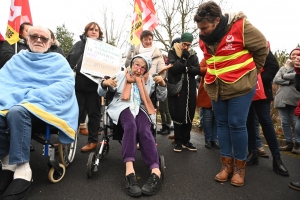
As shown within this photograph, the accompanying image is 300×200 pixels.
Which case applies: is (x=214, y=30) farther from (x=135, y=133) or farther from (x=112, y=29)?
(x=112, y=29)

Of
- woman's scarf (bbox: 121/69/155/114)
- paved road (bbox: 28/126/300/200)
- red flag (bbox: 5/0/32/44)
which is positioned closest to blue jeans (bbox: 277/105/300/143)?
paved road (bbox: 28/126/300/200)

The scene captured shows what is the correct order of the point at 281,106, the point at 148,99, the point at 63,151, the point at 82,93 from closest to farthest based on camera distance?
1. the point at 63,151
2. the point at 148,99
3. the point at 82,93
4. the point at 281,106

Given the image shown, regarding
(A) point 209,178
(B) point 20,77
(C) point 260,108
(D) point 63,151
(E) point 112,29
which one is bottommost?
(A) point 209,178

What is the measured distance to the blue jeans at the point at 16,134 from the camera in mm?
1915

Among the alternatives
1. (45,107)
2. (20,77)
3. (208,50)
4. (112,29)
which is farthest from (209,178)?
(112,29)

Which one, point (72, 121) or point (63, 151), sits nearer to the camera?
point (72, 121)

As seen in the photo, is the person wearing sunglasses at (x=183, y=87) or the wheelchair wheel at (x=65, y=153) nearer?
the wheelchair wheel at (x=65, y=153)

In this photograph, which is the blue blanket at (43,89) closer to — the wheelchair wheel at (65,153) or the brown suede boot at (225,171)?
the wheelchair wheel at (65,153)

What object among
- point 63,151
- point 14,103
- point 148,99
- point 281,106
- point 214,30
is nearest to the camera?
point 14,103

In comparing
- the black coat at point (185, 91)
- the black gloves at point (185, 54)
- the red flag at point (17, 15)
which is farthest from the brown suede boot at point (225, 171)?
the red flag at point (17, 15)

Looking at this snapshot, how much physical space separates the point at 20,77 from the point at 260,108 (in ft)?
9.10

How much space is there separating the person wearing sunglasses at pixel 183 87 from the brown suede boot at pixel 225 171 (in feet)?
3.44

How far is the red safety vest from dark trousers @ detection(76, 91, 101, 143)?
1.87m

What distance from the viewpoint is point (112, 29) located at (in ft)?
59.6
